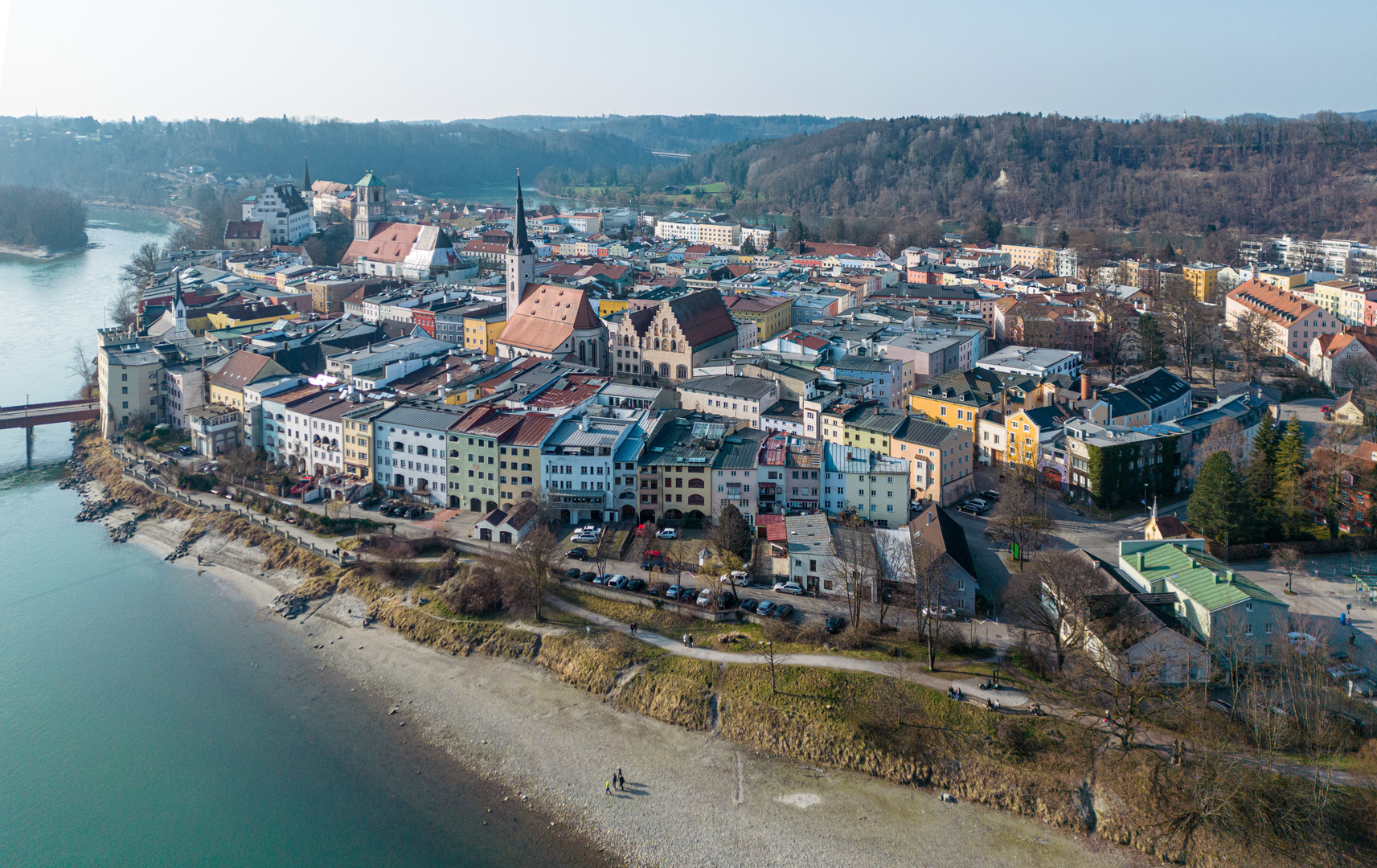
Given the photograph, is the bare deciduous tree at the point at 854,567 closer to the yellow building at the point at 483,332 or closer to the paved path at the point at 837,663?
the paved path at the point at 837,663

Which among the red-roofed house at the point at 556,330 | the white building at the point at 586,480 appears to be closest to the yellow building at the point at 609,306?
the red-roofed house at the point at 556,330

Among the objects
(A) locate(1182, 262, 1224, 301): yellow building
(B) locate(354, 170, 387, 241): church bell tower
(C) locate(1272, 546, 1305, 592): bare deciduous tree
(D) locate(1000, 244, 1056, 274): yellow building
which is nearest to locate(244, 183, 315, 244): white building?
(B) locate(354, 170, 387, 241): church bell tower

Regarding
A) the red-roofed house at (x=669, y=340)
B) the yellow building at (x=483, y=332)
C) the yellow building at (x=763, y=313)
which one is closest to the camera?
the red-roofed house at (x=669, y=340)

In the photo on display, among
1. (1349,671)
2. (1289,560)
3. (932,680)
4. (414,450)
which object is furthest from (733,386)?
(1349,671)

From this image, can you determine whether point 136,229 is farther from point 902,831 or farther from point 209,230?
point 902,831

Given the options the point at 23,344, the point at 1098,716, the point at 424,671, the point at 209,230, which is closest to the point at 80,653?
the point at 424,671

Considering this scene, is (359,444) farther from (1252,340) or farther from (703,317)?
(1252,340)

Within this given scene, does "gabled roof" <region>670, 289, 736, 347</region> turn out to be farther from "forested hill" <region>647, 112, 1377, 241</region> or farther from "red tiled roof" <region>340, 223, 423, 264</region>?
"forested hill" <region>647, 112, 1377, 241</region>
